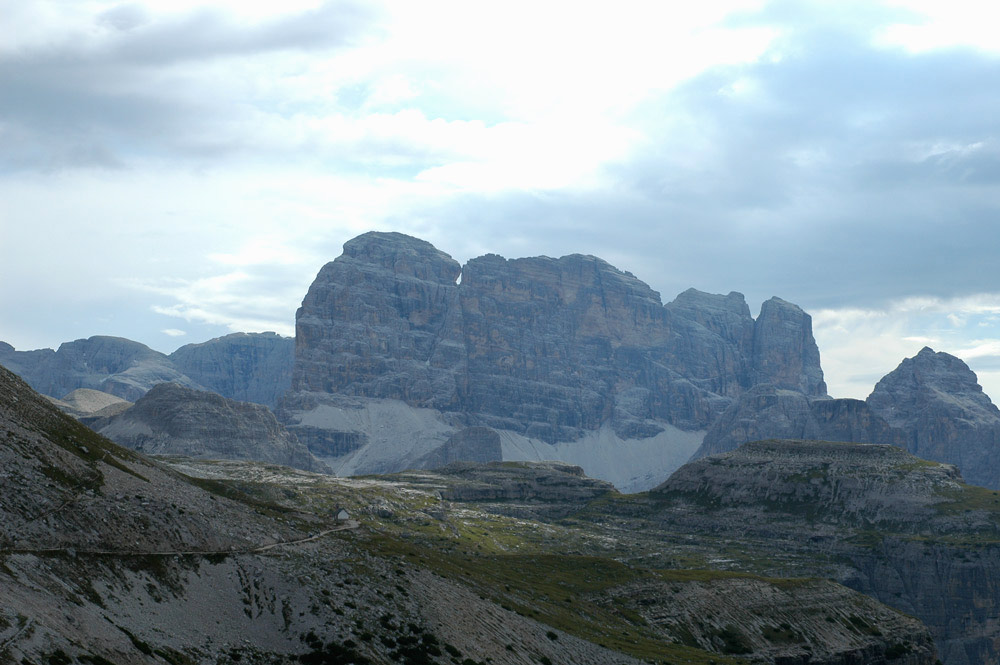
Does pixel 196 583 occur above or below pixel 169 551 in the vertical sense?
below

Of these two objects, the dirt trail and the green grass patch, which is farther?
the green grass patch

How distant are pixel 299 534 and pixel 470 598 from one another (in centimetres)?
2279

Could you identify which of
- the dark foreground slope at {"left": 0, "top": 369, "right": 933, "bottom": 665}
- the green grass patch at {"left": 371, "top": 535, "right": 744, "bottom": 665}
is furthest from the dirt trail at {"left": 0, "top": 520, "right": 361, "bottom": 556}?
the green grass patch at {"left": 371, "top": 535, "right": 744, "bottom": 665}

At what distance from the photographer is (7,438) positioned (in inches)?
4742

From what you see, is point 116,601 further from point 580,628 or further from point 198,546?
point 580,628

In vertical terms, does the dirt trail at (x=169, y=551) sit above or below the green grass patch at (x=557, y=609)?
above

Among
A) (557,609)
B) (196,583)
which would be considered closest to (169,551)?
(196,583)

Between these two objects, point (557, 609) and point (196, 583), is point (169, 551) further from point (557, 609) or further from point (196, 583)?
point (557, 609)

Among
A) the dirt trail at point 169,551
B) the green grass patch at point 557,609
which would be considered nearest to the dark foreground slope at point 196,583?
the dirt trail at point 169,551

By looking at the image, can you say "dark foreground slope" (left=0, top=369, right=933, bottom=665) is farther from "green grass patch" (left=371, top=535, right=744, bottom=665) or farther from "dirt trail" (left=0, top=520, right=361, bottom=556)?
"green grass patch" (left=371, top=535, right=744, bottom=665)

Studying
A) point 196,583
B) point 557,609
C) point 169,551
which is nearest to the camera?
point 196,583

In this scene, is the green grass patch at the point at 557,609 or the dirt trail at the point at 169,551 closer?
the dirt trail at the point at 169,551

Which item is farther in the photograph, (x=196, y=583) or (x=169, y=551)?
(x=169, y=551)

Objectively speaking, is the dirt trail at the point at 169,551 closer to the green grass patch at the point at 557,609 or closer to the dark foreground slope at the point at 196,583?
the dark foreground slope at the point at 196,583
